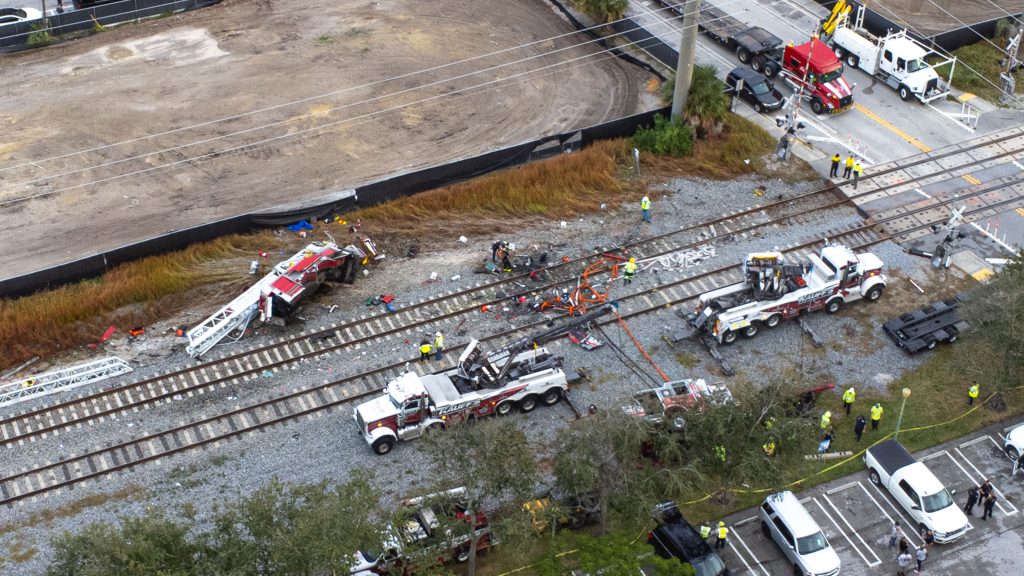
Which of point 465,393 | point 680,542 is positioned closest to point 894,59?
point 465,393

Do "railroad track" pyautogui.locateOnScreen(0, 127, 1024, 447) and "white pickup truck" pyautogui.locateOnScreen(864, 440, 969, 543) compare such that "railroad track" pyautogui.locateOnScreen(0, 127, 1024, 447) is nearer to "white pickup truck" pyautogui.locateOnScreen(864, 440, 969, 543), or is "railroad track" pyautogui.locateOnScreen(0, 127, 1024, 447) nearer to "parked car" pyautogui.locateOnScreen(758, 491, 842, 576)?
"white pickup truck" pyautogui.locateOnScreen(864, 440, 969, 543)

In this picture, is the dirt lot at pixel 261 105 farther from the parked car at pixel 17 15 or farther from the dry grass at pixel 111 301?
the dry grass at pixel 111 301

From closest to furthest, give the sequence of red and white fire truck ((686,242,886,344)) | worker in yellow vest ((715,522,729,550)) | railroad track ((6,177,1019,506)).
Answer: worker in yellow vest ((715,522,729,550)), railroad track ((6,177,1019,506)), red and white fire truck ((686,242,886,344))

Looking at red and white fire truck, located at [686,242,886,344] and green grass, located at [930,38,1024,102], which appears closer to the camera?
red and white fire truck, located at [686,242,886,344]

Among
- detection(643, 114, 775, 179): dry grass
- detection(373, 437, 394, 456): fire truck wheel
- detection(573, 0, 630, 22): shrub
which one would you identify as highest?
detection(573, 0, 630, 22): shrub

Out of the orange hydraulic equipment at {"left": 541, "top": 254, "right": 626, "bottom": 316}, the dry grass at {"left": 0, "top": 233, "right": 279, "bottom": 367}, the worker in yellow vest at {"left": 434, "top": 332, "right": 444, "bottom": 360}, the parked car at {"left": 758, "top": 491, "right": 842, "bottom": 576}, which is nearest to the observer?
the parked car at {"left": 758, "top": 491, "right": 842, "bottom": 576}

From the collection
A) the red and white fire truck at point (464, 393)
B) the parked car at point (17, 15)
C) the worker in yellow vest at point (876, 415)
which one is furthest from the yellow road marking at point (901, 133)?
the parked car at point (17, 15)

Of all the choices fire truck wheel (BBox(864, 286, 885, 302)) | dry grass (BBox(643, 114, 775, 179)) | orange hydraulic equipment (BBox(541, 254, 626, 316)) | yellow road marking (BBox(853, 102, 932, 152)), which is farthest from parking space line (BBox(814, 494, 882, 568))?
yellow road marking (BBox(853, 102, 932, 152))
